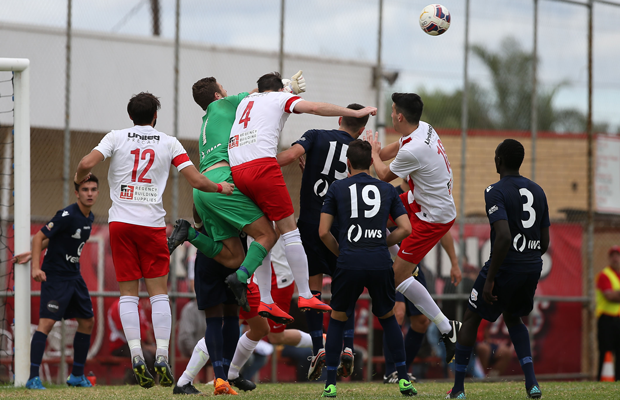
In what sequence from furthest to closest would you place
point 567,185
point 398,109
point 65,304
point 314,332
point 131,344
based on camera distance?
point 567,185
point 65,304
point 314,332
point 398,109
point 131,344

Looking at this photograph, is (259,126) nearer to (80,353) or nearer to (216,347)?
(216,347)

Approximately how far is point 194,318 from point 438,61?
20.0ft

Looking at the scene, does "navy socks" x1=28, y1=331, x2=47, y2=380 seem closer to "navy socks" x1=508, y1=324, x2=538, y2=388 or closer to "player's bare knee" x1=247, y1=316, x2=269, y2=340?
"player's bare knee" x1=247, y1=316, x2=269, y2=340

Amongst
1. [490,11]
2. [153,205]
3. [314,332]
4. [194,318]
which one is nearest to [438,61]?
[490,11]

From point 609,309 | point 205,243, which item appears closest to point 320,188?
point 205,243

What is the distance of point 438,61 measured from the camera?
12492mm

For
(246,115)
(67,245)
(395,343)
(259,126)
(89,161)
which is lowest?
(395,343)

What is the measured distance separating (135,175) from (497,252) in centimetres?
299

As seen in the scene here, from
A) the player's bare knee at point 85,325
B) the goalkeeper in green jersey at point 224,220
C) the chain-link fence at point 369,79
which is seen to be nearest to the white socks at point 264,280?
the goalkeeper in green jersey at point 224,220

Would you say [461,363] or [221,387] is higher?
[461,363]

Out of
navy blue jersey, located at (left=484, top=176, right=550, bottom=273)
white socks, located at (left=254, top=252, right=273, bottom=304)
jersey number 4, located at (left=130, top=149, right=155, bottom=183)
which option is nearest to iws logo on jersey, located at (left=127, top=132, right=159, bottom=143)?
jersey number 4, located at (left=130, top=149, right=155, bottom=183)

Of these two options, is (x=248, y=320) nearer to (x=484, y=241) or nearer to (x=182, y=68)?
(x=182, y=68)

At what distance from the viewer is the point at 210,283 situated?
6.34 metres

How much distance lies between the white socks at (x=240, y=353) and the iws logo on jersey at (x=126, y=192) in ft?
6.51
